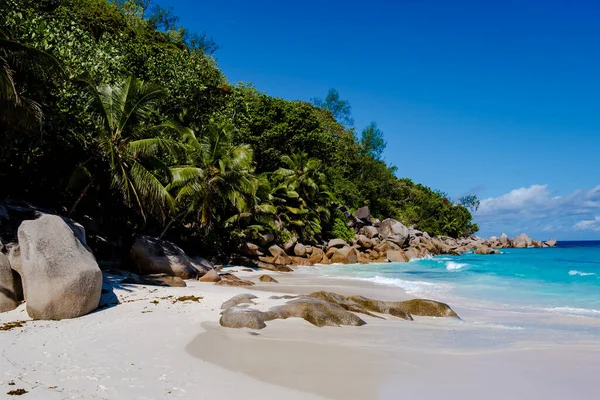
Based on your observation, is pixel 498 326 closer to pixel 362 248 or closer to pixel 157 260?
pixel 157 260

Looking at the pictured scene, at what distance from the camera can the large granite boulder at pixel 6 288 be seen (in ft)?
30.7

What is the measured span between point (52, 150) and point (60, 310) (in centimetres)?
866

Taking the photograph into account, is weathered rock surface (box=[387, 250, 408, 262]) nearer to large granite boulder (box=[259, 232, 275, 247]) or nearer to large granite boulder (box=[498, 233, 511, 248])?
large granite boulder (box=[259, 232, 275, 247])

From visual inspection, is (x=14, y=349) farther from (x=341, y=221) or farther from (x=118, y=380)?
(x=341, y=221)

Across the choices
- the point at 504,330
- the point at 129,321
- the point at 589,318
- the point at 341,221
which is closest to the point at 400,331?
the point at 504,330

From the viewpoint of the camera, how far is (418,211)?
201 feet

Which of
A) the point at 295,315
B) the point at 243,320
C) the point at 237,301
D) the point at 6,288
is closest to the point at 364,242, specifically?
the point at 237,301

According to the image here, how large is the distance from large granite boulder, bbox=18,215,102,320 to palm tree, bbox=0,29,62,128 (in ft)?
9.79

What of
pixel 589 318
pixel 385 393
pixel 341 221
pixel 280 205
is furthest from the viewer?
pixel 341 221

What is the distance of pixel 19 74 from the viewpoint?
40.5 feet

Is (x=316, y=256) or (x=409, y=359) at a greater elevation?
(x=316, y=256)

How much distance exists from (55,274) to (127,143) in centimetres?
748

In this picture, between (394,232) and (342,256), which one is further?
(394,232)

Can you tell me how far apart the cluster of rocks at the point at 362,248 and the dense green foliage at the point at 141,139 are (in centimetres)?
138
